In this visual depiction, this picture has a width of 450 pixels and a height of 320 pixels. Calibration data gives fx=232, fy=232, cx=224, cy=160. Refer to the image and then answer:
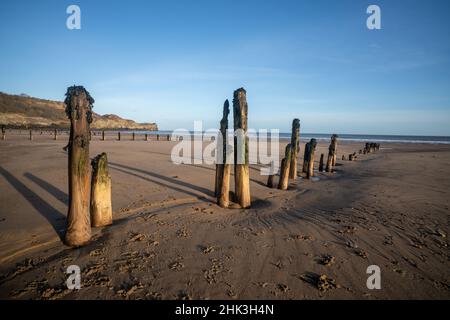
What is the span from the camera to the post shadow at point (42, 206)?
5574 mm

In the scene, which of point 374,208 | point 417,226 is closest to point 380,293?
point 417,226

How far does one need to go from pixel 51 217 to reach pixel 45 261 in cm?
221

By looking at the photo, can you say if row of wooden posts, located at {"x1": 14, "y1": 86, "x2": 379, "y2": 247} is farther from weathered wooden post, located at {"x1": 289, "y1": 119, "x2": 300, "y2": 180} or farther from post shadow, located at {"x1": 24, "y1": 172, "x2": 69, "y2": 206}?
weathered wooden post, located at {"x1": 289, "y1": 119, "x2": 300, "y2": 180}

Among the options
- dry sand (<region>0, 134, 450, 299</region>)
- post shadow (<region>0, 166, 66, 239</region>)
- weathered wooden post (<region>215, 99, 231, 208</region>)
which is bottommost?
dry sand (<region>0, 134, 450, 299</region>)

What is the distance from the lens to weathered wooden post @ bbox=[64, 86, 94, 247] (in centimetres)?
451

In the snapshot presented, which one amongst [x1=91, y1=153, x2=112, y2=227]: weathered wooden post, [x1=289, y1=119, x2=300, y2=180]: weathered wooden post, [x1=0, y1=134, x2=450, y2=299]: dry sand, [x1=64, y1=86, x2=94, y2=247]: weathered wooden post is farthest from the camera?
[x1=289, y1=119, x2=300, y2=180]: weathered wooden post

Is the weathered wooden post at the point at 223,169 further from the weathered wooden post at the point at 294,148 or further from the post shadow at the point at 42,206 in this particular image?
the weathered wooden post at the point at 294,148

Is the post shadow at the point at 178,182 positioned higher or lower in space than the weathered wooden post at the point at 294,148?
lower

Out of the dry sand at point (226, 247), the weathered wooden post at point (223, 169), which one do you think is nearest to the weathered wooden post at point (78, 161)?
the dry sand at point (226, 247)

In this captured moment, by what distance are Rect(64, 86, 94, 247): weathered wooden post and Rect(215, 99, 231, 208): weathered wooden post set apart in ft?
12.7

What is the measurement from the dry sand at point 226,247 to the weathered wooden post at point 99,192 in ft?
1.02

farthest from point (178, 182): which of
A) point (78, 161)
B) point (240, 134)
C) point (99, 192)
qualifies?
point (78, 161)

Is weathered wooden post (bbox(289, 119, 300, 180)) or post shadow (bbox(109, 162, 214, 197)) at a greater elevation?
weathered wooden post (bbox(289, 119, 300, 180))

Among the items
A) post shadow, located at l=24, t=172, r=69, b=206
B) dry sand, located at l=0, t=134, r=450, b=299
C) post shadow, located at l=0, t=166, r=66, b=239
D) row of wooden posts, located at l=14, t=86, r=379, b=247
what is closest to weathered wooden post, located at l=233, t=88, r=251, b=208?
row of wooden posts, located at l=14, t=86, r=379, b=247
